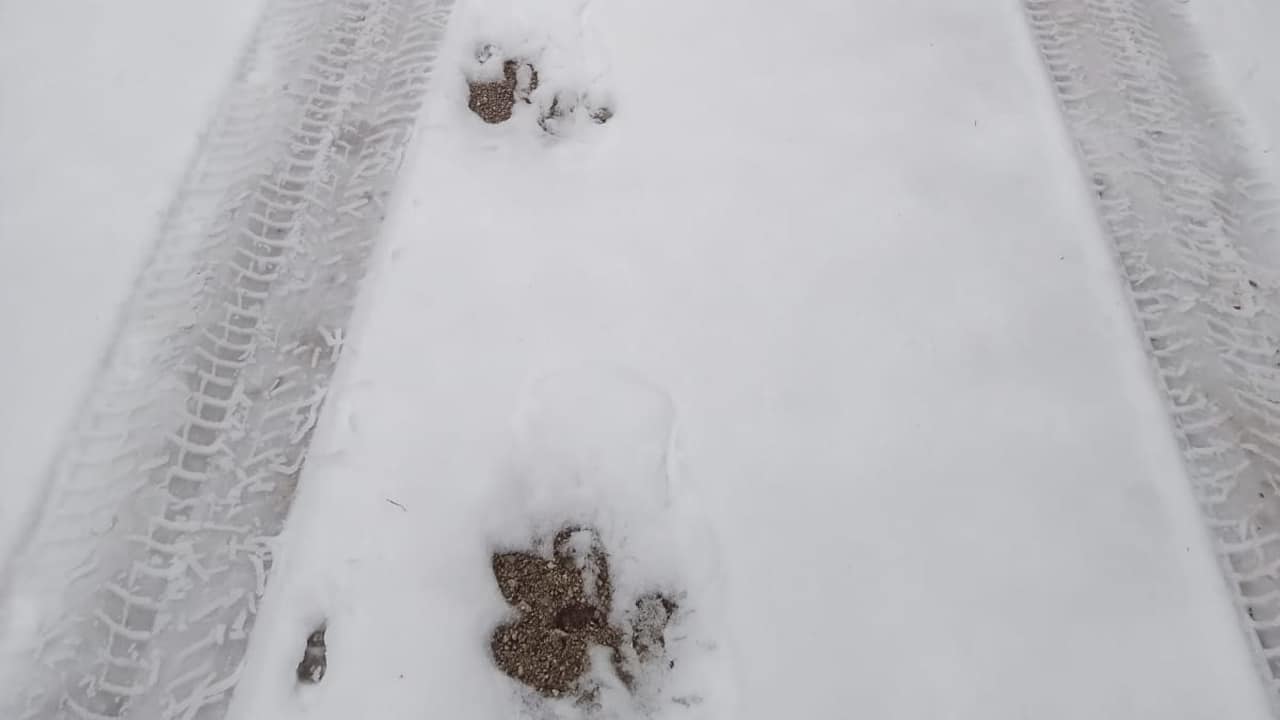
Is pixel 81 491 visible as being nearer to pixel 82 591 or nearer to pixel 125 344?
pixel 82 591

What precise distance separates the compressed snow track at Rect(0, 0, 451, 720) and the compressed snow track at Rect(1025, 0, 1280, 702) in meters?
1.60

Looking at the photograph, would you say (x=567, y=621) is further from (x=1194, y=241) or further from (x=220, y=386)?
(x=1194, y=241)

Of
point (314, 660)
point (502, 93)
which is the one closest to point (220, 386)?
point (314, 660)

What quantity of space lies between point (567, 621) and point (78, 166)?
142cm

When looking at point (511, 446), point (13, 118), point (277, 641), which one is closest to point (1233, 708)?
point (511, 446)

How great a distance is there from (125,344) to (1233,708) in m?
2.07

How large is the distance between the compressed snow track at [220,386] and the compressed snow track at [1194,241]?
1.60 m

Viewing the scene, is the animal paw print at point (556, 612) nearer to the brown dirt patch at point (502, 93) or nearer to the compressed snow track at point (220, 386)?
the compressed snow track at point (220, 386)

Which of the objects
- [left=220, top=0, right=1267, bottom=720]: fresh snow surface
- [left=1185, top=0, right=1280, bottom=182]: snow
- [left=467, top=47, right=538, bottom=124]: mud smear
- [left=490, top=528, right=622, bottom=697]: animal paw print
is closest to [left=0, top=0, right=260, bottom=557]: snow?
[left=220, top=0, right=1267, bottom=720]: fresh snow surface

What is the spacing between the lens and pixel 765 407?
1506 mm

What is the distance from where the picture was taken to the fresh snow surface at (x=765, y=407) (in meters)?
1.30

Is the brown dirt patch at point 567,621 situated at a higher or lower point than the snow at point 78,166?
lower

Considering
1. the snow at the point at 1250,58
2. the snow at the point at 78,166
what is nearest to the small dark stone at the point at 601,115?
the snow at the point at 78,166

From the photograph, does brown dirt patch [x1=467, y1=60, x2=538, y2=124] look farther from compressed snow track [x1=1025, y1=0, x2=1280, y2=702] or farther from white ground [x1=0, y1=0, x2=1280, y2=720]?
compressed snow track [x1=1025, y1=0, x2=1280, y2=702]
